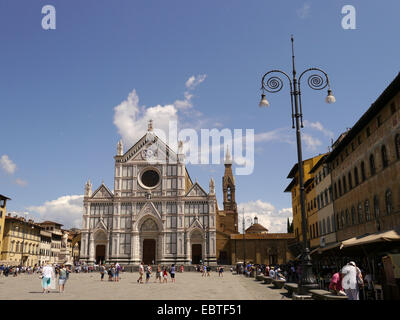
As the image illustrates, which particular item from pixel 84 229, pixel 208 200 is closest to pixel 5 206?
pixel 84 229

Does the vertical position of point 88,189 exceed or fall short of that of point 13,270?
it exceeds it

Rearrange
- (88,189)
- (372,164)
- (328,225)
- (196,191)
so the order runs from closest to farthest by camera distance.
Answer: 1. (372,164)
2. (328,225)
3. (196,191)
4. (88,189)

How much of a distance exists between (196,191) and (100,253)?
18353mm

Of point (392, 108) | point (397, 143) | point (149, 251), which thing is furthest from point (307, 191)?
point (149, 251)

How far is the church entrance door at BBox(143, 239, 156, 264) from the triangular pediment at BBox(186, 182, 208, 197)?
9.68 metres

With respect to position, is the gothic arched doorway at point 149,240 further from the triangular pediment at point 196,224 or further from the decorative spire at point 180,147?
the decorative spire at point 180,147

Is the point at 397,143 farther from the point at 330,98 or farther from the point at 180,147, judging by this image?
the point at 180,147

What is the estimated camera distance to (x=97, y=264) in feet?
→ 195

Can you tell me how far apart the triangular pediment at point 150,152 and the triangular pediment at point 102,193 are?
5.44 metres

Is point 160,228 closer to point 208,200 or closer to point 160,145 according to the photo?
point 208,200

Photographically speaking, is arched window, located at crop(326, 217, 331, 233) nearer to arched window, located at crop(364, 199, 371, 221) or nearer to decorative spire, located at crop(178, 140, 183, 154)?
arched window, located at crop(364, 199, 371, 221)

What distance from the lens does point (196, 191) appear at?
199 ft

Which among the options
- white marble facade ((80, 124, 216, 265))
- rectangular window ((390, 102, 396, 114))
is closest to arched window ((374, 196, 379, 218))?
rectangular window ((390, 102, 396, 114))

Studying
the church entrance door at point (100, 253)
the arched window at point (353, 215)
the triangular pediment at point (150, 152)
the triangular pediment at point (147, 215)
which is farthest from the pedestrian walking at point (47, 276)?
the triangular pediment at point (150, 152)
